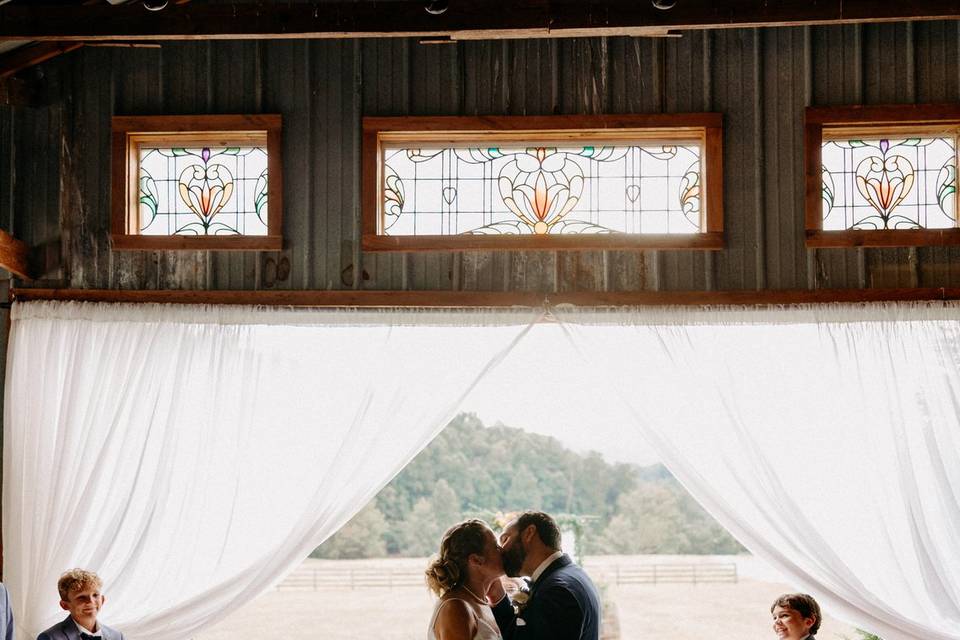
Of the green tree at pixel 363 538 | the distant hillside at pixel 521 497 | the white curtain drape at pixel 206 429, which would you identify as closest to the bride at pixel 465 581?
the white curtain drape at pixel 206 429

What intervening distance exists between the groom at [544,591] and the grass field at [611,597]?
7.68m

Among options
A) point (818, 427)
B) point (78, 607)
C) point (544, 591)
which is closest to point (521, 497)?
point (818, 427)

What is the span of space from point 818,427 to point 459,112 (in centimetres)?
222

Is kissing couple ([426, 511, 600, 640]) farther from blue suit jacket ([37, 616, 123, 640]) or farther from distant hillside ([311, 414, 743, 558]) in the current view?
distant hillside ([311, 414, 743, 558])

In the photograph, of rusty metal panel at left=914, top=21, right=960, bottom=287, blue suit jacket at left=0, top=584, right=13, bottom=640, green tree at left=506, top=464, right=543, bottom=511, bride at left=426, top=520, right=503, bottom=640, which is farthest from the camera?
green tree at left=506, top=464, right=543, bottom=511

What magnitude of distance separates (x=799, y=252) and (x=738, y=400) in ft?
2.44

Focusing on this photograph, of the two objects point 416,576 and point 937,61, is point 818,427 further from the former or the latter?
point 416,576

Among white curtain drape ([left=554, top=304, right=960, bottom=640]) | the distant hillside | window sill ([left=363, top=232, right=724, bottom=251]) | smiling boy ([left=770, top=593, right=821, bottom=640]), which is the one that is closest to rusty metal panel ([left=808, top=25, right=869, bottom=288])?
window sill ([left=363, top=232, right=724, bottom=251])

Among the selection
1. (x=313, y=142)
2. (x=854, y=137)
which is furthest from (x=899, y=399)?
(x=313, y=142)

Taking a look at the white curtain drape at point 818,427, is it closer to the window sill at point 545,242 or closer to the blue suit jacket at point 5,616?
the window sill at point 545,242

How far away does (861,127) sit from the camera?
14.7 feet

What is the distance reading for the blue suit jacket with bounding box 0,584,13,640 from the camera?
3869mm

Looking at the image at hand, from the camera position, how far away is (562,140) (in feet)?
15.0

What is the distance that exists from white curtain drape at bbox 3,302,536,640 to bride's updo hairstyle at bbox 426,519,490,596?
0.99 meters
